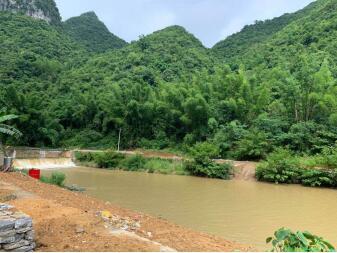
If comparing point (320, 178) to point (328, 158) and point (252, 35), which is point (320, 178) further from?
point (252, 35)

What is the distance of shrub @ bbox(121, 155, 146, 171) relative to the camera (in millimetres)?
29469

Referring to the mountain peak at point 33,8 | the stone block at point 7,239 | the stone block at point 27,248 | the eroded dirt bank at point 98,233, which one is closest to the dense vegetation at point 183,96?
the mountain peak at point 33,8

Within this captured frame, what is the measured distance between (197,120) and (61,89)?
74.2 feet

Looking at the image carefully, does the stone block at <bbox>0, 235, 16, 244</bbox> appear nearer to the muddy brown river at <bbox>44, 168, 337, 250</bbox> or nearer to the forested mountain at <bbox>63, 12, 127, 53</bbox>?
the muddy brown river at <bbox>44, 168, 337, 250</bbox>

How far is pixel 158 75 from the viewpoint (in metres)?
50.4

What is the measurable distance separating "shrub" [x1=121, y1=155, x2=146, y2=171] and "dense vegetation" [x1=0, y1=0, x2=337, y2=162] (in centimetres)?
413

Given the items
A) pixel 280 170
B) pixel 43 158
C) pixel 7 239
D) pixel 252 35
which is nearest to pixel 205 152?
pixel 280 170

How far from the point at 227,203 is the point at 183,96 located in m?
18.4

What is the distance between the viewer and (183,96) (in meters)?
33.6

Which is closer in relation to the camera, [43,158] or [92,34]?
[43,158]

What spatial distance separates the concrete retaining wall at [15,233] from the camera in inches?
217

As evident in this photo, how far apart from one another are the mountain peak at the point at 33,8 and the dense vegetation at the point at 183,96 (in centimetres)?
1597

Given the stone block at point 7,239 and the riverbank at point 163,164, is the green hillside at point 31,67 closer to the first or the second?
the riverbank at point 163,164

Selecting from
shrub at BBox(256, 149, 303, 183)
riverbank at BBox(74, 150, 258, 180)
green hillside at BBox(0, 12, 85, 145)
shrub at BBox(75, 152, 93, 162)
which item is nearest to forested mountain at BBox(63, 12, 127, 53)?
green hillside at BBox(0, 12, 85, 145)
